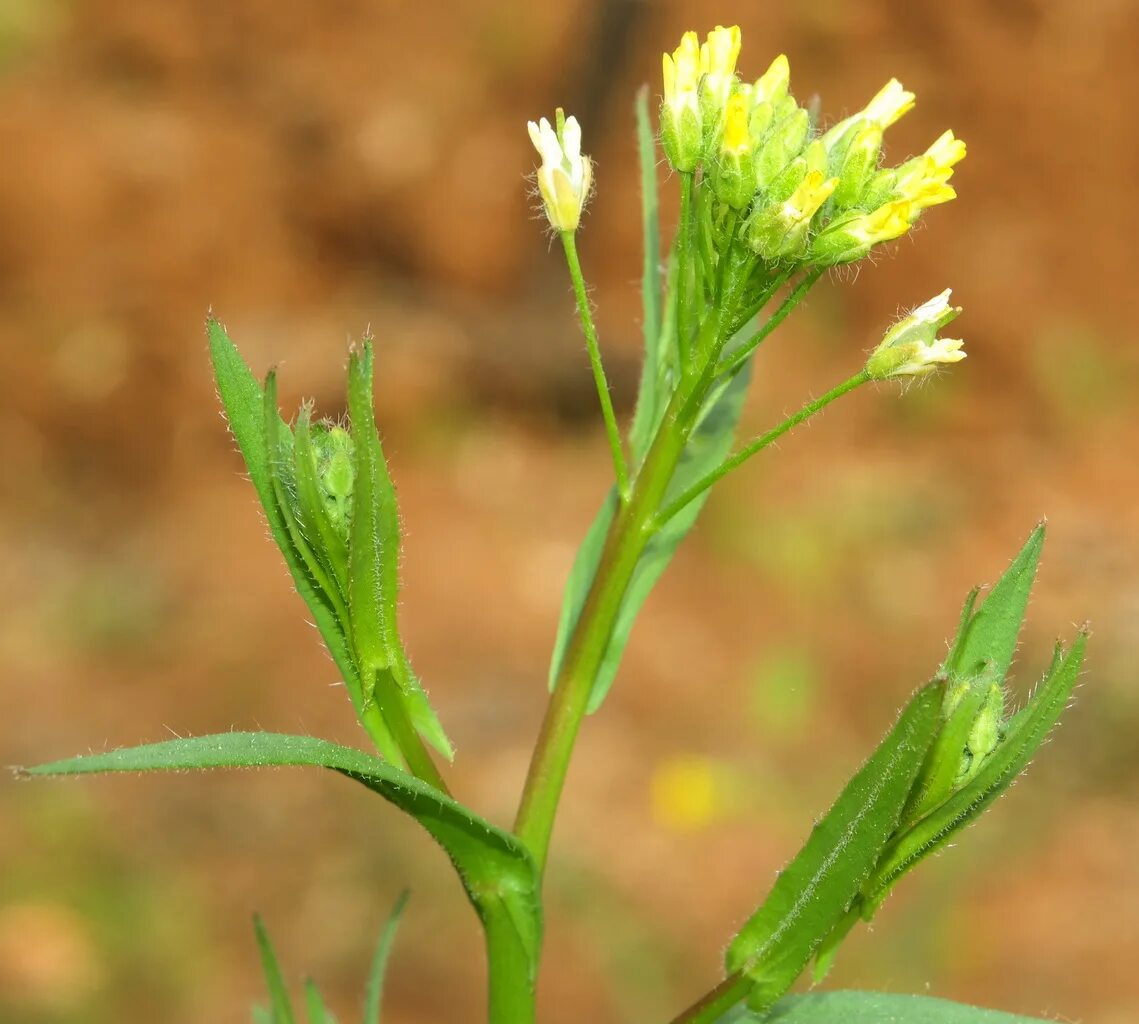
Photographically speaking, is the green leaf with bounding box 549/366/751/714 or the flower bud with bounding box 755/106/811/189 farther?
the green leaf with bounding box 549/366/751/714

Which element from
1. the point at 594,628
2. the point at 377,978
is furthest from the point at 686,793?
the point at 594,628

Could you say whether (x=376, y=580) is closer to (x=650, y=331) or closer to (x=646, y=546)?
(x=646, y=546)

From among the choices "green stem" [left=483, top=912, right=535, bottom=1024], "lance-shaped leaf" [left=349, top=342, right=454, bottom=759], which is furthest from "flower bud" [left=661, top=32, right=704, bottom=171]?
"green stem" [left=483, top=912, right=535, bottom=1024]

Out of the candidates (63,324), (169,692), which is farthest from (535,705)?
(63,324)

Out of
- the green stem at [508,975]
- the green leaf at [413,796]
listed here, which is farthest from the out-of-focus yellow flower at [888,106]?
the green stem at [508,975]

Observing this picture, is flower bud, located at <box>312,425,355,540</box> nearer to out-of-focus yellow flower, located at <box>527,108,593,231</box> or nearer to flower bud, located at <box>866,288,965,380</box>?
out-of-focus yellow flower, located at <box>527,108,593,231</box>

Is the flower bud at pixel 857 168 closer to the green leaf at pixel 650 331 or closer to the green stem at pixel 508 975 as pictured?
the green leaf at pixel 650 331
